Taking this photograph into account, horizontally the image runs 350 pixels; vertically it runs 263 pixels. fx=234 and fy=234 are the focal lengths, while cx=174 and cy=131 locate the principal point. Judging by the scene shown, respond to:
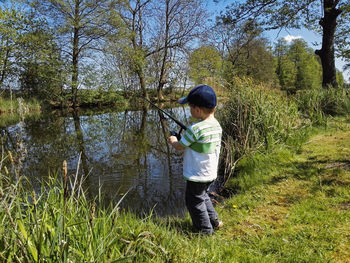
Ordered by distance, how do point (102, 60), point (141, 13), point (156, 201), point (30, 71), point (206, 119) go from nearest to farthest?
point (206, 119)
point (156, 201)
point (30, 71)
point (102, 60)
point (141, 13)

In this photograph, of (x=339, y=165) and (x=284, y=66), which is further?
(x=284, y=66)

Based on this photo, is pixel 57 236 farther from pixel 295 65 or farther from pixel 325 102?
pixel 295 65

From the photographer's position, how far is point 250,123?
4.31 m

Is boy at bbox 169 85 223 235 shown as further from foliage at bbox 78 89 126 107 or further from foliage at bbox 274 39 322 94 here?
foliage at bbox 274 39 322 94

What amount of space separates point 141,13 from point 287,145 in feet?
67.9

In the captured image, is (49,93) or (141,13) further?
(141,13)

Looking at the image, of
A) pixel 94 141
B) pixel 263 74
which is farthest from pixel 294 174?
pixel 263 74

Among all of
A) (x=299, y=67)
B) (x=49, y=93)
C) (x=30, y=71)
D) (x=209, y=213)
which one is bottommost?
(x=209, y=213)

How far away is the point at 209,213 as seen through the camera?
237cm

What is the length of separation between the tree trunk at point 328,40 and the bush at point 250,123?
16.7ft

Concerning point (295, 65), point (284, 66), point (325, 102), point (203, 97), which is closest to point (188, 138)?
point (203, 97)

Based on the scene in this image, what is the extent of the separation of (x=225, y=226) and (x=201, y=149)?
957 millimetres

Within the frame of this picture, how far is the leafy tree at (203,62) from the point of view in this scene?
911 inches

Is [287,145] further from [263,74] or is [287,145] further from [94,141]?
[263,74]
